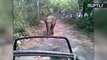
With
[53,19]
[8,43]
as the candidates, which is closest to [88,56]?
[53,19]

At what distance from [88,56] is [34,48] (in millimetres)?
306

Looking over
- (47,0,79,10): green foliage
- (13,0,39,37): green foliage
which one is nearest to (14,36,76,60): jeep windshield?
(13,0,39,37): green foliage

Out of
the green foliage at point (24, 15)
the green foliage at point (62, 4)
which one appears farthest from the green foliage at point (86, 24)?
the green foliage at point (24, 15)

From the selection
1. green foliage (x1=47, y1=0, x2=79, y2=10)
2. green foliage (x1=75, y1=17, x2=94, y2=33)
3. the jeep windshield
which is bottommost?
the jeep windshield

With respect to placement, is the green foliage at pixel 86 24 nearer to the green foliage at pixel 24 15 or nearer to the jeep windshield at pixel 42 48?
the jeep windshield at pixel 42 48

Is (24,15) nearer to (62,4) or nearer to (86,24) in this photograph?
(62,4)

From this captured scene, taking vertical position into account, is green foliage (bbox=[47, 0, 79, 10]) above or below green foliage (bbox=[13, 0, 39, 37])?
above

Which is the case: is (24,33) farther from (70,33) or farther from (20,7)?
(70,33)

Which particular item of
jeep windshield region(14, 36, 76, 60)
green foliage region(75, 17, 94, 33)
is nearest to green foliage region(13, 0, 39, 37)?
jeep windshield region(14, 36, 76, 60)

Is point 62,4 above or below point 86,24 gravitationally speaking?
above

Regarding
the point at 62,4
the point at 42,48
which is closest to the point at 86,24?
the point at 62,4

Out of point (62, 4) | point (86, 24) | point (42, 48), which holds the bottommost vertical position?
point (42, 48)

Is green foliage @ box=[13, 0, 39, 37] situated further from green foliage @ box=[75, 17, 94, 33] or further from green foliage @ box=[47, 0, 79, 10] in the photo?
green foliage @ box=[75, 17, 94, 33]

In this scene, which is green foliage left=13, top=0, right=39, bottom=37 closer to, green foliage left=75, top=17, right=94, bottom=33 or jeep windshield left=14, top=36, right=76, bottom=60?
jeep windshield left=14, top=36, right=76, bottom=60
